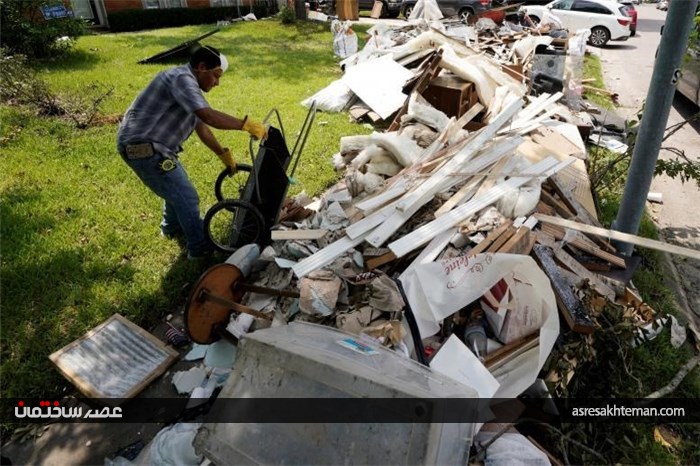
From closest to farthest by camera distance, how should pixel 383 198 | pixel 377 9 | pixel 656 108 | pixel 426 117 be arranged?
pixel 656 108 → pixel 383 198 → pixel 426 117 → pixel 377 9

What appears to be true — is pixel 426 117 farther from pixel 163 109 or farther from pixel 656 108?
pixel 163 109

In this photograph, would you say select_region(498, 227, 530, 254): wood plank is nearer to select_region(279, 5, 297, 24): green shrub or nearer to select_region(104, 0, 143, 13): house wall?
select_region(279, 5, 297, 24): green shrub

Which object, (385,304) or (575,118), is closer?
(385,304)

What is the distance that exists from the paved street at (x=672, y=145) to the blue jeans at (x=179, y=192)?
15.4ft

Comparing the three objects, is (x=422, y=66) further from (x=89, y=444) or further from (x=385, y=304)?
(x=89, y=444)

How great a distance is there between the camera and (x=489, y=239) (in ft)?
11.9

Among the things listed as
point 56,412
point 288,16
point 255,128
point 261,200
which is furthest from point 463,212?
point 288,16

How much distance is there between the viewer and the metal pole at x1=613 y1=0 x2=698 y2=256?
123 inches

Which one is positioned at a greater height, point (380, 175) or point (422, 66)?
point (422, 66)

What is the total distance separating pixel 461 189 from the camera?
4379 millimetres

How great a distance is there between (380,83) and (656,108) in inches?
225

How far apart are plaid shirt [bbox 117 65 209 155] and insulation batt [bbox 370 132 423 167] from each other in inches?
90.6

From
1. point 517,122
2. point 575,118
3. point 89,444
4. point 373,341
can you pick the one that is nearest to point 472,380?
point 373,341

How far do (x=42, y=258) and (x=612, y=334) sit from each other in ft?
16.9
